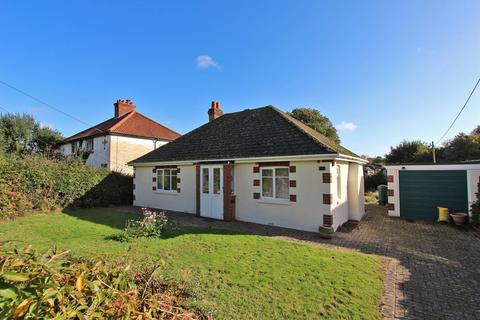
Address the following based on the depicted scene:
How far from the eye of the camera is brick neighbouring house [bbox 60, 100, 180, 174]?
21250mm

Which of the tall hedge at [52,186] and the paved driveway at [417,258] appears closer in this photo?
the paved driveway at [417,258]

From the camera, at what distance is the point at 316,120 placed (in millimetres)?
32781

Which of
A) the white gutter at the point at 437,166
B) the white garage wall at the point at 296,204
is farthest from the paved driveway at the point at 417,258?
the white gutter at the point at 437,166

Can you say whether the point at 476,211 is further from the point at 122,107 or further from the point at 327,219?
the point at 122,107

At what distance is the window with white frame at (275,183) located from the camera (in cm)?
1010

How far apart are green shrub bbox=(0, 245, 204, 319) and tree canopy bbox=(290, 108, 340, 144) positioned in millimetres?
31303

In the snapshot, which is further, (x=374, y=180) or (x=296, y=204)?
(x=374, y=180)

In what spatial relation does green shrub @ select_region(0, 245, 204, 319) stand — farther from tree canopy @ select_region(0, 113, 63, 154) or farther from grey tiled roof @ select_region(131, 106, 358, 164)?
tree canopy @ select_region(0, 113, 63, 154)

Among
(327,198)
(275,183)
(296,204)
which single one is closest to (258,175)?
(275,183)

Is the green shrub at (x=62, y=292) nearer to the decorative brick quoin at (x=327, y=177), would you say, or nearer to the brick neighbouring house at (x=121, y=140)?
the decorative brick quoin at (x=327, y=177)

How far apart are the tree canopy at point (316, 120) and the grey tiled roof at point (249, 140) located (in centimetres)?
1905

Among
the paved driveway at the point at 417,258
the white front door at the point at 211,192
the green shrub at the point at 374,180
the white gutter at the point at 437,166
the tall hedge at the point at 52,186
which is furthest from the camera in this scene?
the green shrub at the point at 374,180

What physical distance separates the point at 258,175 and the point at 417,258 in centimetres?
603

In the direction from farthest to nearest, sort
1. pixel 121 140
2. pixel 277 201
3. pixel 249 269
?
pixel 121 140 → pixel 277 201 → pixel 249 269
